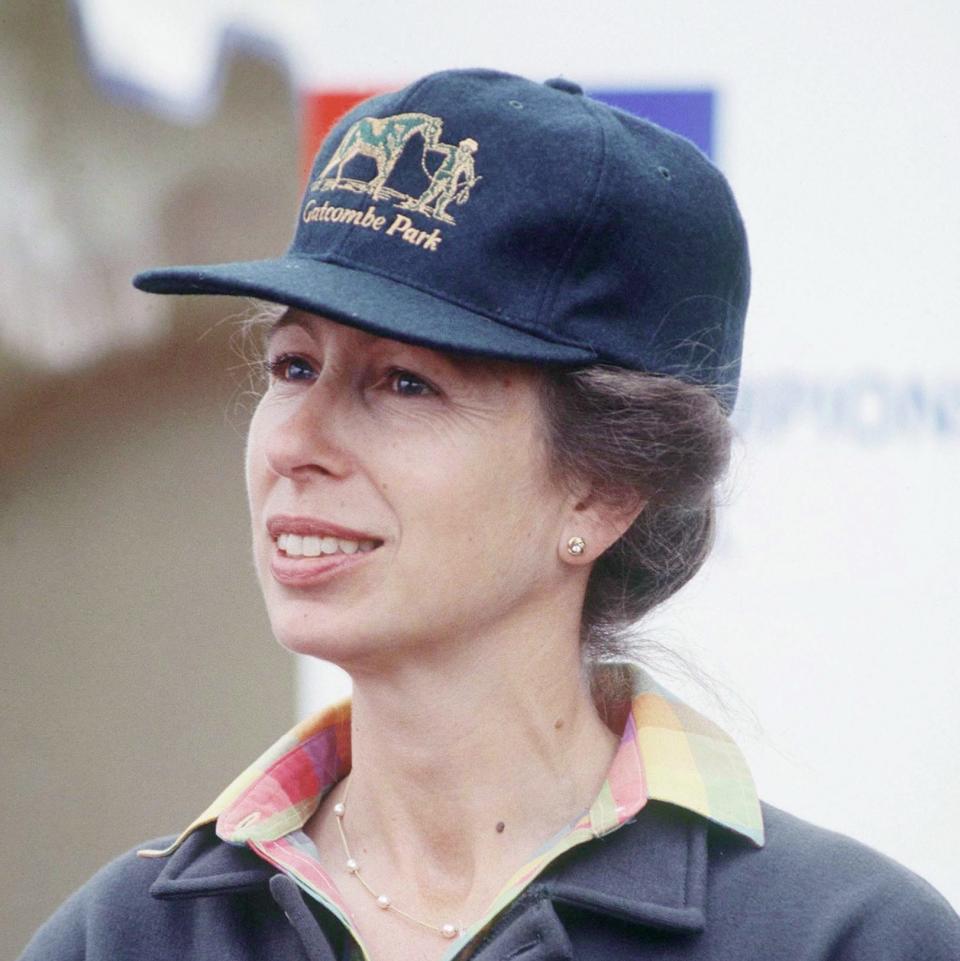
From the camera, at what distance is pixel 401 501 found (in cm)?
165

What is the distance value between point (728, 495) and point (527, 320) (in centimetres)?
46

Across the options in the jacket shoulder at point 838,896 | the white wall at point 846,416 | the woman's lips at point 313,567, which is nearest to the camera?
the jacket shoulder at point 838,896

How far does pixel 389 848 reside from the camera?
1805 mm

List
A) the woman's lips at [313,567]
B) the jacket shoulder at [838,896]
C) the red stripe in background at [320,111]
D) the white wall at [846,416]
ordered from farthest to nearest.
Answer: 1. the red stripe in background at [320,111]
2. the white wall at [846,416]
3. the woman's lips at [313,567]
4. the jacket shoulder at [838,896]

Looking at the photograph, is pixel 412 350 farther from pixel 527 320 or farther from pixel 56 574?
pixel 56 574

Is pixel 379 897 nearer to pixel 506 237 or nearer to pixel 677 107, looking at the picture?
pixel 506 237

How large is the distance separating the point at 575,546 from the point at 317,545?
292 mm

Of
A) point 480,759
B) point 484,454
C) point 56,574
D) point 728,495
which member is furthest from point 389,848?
point 56,574

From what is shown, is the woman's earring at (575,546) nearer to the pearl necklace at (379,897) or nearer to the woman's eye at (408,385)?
the woman's eye at (408,385)

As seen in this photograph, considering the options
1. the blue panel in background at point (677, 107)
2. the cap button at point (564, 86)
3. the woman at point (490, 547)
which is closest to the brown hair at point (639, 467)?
the woman at point (490, 547)

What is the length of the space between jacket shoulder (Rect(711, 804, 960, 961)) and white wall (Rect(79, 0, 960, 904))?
3.41ft

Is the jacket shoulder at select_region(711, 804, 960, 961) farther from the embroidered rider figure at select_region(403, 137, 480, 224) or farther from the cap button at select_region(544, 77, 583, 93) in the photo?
the cap button at select_region(544, 77, 583, 93)

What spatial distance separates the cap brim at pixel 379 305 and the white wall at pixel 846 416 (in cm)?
118

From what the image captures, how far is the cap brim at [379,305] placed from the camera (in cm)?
157
